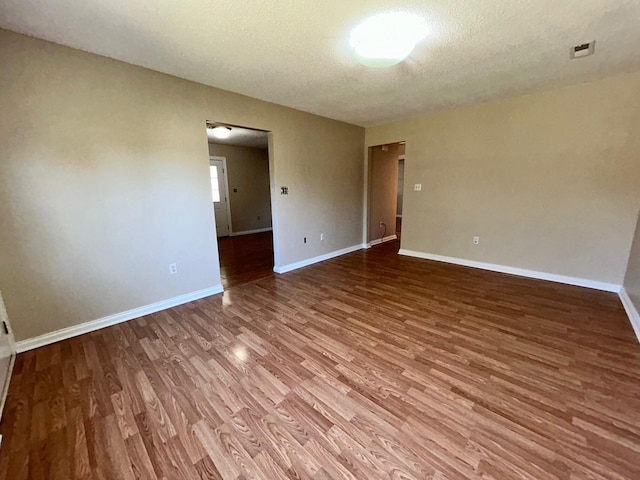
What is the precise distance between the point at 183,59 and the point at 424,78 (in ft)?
7.70

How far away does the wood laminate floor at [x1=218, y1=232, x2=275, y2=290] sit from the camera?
12.6 feet

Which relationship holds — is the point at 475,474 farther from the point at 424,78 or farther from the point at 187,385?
the point at 424,78

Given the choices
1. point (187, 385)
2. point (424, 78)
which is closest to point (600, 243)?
point (424, 78)

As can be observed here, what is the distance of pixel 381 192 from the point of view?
5.71 meters

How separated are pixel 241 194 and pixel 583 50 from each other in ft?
22.0

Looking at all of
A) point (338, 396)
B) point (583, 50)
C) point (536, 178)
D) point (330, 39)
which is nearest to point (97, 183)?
point (330, 39)

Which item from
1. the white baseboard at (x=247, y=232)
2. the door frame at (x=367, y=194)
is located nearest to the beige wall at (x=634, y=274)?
the door frame at (x=367, y=194)

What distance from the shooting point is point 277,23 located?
1.82 m

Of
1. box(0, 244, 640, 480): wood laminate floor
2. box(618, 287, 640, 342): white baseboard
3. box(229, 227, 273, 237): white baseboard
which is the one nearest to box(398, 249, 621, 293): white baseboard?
box(618, 287, 640, 342): white baseboard

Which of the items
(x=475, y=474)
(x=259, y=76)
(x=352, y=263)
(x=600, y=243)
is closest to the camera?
(x=475, y=474)

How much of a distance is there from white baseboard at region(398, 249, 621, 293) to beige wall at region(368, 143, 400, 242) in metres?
1.10

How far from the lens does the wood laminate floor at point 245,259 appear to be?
3.85 metres

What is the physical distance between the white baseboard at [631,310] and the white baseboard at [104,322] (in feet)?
13.6

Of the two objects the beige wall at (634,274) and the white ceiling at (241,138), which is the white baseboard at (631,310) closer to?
the beige wall at (634,274)
